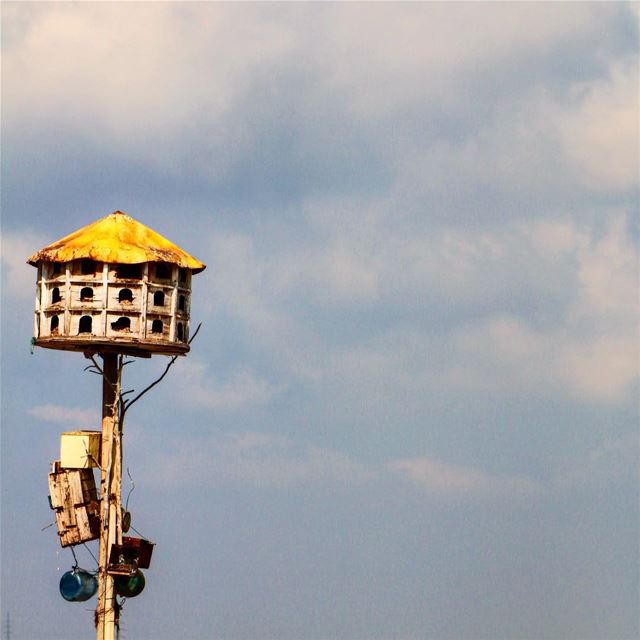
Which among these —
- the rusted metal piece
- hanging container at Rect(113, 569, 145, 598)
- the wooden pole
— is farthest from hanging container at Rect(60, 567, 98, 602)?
the rusted metal piece

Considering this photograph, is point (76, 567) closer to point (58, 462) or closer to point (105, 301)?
point (58, 462)

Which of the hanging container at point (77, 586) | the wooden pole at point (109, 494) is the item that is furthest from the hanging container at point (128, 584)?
the hanging container at point (77, 586)

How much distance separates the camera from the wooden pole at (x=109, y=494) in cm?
4575

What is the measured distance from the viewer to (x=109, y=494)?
46.2m

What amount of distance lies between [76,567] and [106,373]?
4.40m

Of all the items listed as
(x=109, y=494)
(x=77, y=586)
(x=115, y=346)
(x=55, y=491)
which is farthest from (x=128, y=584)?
(x=115, y=346)

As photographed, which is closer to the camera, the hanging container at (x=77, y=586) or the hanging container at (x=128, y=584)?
the hanging container at (x=77, y=586)

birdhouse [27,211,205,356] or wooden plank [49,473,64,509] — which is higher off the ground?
birdhouse [27,211,205,356]

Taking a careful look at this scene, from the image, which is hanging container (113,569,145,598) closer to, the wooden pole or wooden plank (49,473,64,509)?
the wooden pole

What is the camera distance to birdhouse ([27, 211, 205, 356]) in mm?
45312

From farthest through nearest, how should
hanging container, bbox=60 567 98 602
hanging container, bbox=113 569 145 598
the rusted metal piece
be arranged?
hanging container, bbox=113 569 145 598, hanging container, bbox=60 567 98 602, the rusted metal piece

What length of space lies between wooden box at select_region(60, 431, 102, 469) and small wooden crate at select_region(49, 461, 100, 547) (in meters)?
0.17

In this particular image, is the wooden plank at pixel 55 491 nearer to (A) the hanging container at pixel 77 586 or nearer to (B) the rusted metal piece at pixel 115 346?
(A) the hanging container at pixel 77 586

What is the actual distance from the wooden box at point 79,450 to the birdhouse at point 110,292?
1995mm
